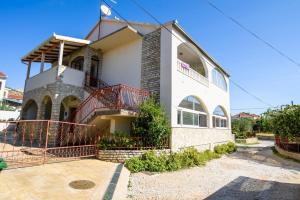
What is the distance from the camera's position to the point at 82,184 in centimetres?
607

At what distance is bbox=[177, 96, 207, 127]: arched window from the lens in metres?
12.0

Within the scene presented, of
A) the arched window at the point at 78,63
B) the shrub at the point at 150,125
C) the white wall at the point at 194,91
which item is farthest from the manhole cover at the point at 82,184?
the arched window at the point at 78,63

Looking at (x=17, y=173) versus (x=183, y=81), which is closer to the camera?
(x=17, y=173)

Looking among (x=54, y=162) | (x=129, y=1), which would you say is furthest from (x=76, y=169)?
(x=129, y=1)

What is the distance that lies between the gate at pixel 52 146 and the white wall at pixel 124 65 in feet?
13.4

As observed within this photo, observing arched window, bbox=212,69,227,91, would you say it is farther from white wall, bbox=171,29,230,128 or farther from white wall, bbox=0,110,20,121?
white wall, bbox=0,110,20,121

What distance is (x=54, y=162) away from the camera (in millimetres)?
8219

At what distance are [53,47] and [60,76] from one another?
10.1 feet

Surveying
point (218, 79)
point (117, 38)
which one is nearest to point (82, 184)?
point (117, 38)

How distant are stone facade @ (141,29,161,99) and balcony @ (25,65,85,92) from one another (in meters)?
4.83

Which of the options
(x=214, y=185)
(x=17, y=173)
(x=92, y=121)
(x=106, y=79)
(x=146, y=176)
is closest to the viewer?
(x=17, y=173)

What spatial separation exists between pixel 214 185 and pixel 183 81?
656 centimetres

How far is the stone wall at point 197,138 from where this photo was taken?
10.8 meters

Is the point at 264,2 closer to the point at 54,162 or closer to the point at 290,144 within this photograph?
the point at 54,162
